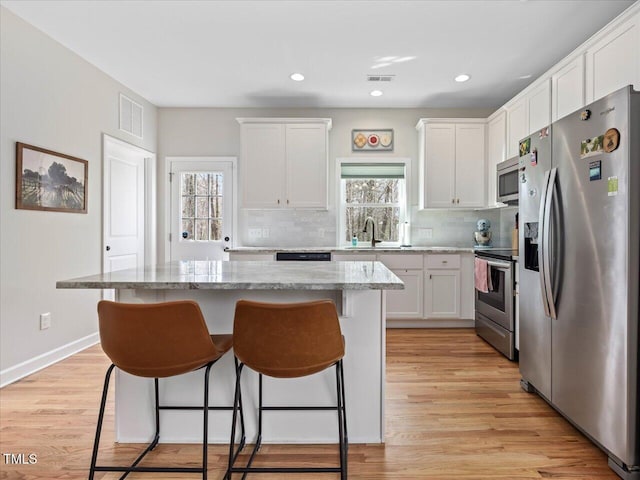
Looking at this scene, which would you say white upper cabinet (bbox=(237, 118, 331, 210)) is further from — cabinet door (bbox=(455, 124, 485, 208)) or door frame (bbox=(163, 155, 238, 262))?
cabinet door (bbox=(455, 124, 485, 208))

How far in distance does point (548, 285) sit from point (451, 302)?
7.17 feet

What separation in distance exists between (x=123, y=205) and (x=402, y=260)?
10.4 ft

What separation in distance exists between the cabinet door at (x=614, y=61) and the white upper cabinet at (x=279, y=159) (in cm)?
260

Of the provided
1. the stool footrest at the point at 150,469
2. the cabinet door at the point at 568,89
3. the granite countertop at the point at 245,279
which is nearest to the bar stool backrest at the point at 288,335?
the granite countertop at the point at 245,279

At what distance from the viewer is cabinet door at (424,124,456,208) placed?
458cm

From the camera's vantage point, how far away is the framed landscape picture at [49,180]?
9.59 ft

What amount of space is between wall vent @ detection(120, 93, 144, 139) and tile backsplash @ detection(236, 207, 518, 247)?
1527 mm

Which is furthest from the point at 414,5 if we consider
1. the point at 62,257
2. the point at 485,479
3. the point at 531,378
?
the point at 62,257

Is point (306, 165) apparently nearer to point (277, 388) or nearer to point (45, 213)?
point (45, 213)

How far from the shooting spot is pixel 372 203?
5039 mm

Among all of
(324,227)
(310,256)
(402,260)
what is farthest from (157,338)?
(324,227)

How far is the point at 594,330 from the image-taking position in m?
1.91

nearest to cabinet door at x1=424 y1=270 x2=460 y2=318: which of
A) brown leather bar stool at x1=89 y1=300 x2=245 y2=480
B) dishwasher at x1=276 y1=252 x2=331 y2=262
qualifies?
dishwasher at x1=276 y1=252 x2=331 y2=262

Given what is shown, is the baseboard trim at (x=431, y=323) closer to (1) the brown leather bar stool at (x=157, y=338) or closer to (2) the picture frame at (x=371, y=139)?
(2) the picture frame at (x=371, y=139)
